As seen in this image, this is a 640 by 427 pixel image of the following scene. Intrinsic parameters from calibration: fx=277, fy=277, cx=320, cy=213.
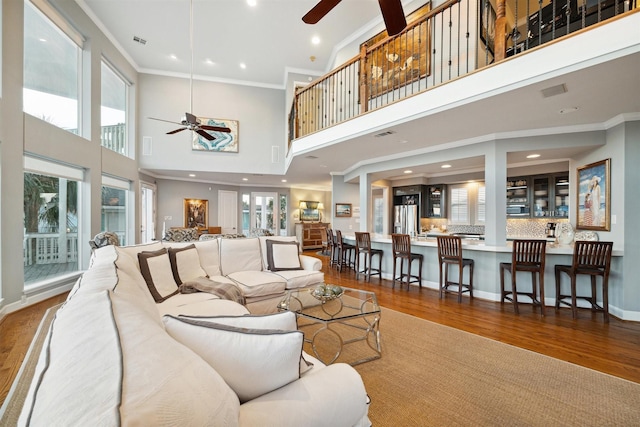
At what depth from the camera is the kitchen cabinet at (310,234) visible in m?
10.9

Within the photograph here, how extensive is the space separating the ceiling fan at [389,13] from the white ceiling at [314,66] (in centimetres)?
160

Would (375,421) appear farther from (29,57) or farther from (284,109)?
(284,109)

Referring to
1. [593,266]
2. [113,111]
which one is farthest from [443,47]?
[113,111]

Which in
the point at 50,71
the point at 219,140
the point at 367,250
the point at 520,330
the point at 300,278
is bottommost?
the point at 520,330

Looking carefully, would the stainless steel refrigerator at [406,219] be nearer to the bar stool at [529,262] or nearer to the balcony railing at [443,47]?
the balcony railing at [443,47]

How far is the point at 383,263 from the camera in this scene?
6.06 meters

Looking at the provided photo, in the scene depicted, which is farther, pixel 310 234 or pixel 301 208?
pixel 301 208

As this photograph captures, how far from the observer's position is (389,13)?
1.95 meters

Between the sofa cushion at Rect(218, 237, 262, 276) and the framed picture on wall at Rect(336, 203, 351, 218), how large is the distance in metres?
4.44

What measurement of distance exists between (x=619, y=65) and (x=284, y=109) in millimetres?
7274

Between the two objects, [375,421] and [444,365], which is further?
[444,365]

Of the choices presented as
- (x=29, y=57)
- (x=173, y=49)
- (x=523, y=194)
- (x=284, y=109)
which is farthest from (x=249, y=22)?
(x=523, y=194)

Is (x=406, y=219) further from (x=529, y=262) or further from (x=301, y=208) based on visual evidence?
(x=301, y=208)

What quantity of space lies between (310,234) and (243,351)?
10.2m
